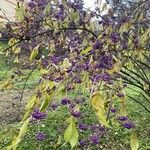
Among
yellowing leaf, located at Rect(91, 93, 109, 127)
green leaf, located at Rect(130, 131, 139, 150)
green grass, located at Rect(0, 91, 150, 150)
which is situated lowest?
green grass, located at Rect(0, 91, 150, 150)

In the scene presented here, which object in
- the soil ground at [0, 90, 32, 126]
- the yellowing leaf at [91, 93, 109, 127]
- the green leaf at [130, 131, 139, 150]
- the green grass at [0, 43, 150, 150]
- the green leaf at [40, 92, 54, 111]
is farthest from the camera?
the soil ground at [0, 90, 32, 126]

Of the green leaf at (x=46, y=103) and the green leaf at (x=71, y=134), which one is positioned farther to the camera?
the green leaf at (x=46, y=103)

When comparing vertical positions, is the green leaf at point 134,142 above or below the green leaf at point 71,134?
below

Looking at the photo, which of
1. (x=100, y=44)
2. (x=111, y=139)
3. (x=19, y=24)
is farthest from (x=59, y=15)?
(x=111, y=139)

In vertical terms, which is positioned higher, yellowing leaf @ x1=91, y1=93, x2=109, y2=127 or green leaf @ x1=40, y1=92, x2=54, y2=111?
yellowing leaf @ x1=91, y1=93, x2=109, y2=127

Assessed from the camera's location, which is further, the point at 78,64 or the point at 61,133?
the point at 61,133

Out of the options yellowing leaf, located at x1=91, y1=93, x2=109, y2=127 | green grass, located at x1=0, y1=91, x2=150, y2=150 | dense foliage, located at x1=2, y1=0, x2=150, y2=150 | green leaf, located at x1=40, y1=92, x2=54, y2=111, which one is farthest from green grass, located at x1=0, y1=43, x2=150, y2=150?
yellowing leaf, located at x1=91, y1=93, x2=109, y2=127

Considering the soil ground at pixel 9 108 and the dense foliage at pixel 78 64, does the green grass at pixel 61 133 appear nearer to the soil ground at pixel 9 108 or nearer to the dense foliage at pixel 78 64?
the soil ground at pixel 9 108

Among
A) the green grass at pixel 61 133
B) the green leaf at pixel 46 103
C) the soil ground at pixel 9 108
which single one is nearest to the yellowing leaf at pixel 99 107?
the green leaf at pixel 46 103

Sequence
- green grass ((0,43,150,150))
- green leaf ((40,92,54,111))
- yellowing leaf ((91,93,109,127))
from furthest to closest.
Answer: green grass ((0,43,150,150)), green leaf ((40,92,54,111)), yellowing leaf ((91,93,109,127))

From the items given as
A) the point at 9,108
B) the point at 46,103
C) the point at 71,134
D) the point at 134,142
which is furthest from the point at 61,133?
the point at 71,134

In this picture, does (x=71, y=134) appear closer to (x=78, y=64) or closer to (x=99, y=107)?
(x=99, y=107)

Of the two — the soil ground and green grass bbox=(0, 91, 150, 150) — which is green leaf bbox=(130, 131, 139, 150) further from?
the soil ground

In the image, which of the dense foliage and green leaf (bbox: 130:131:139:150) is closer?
the dense foliage
